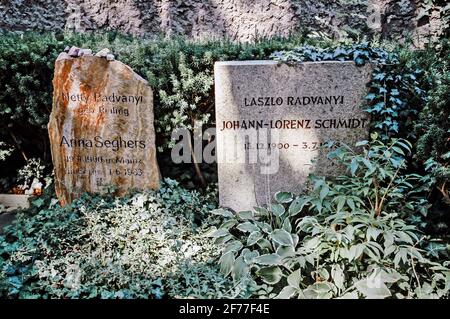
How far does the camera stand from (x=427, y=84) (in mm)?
3875

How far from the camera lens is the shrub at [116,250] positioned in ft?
10.3

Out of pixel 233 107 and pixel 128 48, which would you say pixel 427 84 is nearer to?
pixel 233 107

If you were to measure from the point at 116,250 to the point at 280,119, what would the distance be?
1757 millimetres

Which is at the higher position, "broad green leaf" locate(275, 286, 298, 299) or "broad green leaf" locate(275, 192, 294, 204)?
"broad green leaf" locate(275, 192, 294, 204)

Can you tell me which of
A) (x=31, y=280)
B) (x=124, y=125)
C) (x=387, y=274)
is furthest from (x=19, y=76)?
(x=387, y=274)

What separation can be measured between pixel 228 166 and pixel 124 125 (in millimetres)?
1026

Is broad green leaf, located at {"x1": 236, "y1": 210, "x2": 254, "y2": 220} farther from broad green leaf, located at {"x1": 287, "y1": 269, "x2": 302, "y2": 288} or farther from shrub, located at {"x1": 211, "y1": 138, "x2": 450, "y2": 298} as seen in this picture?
broad green leaf, located at {"x1": 287, "y1": 269, "x2": 302, "y2": 288}

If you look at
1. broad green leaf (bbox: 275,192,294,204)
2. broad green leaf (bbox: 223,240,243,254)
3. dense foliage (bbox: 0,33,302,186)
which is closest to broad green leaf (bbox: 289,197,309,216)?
broad green leaf (bbox: 275,192,294,204)

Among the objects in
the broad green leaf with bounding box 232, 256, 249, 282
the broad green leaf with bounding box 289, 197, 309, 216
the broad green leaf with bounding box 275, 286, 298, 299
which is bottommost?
the broad green leaf with bounding box 275, 286, 298, 299

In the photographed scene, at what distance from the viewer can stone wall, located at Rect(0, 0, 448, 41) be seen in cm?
611

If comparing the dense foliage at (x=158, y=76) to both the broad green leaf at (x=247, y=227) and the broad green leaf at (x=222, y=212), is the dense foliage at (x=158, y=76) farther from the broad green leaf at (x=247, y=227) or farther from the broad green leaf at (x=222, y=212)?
the broad green leaf at (x=247, y=227)

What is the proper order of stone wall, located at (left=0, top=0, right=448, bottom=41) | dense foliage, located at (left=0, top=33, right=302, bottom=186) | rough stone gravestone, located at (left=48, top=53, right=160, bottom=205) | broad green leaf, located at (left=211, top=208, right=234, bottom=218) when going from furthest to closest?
stone wall, located at (left=0, top=0, right=448, bottom=41), dense foliage, located at (left=0, top=33, right=302, bottom=186), rough stone gravestone, located at (left=48, top=53, right=160, bottom=205), broad green leaf, located at (left=211, top=208, right=234, bottom=218)

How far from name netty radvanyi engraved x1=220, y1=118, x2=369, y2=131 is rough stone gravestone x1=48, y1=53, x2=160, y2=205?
2.59 ft

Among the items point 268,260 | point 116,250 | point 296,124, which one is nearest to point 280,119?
point 296,124
